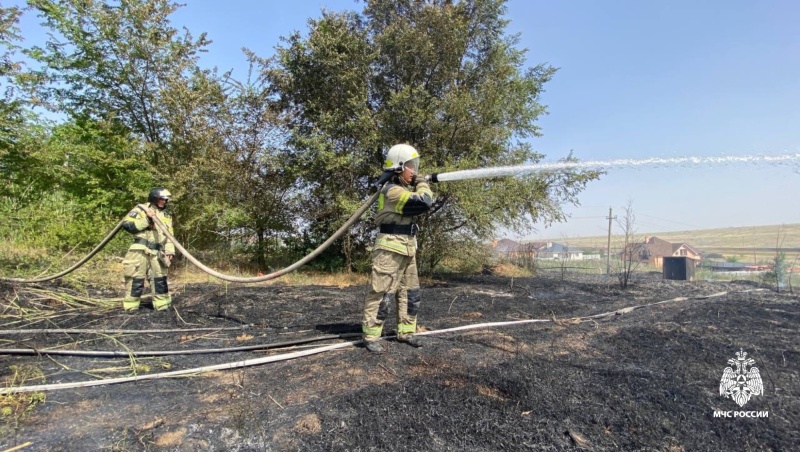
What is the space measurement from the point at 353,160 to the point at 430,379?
8469 mm

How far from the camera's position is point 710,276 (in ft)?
51.7

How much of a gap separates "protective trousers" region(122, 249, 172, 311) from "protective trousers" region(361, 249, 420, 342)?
368cm

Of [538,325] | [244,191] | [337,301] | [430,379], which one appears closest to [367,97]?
[244,191]

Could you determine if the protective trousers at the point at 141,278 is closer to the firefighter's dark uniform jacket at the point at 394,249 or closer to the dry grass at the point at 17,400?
the dry grass at the point at 17,400

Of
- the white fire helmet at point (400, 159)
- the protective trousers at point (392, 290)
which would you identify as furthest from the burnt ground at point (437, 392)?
the white fire helmet at point (400, 159)

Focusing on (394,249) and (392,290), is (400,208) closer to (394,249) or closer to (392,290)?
(394,249)

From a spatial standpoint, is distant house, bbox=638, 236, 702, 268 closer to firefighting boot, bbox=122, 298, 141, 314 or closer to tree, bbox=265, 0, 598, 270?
tree, bbox=265, 0, 598, 270

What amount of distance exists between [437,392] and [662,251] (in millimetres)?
21179

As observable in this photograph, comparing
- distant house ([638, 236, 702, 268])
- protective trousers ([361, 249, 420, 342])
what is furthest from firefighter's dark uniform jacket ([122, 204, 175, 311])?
distant house ([638, 236, 702, 268])

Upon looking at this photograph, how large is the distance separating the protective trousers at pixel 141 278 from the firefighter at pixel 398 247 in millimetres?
3725

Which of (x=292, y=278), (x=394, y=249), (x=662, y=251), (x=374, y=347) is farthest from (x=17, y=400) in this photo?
(x=662, y=251)

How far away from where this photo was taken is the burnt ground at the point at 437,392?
2707 millimetres

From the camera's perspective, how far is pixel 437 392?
3.23 m

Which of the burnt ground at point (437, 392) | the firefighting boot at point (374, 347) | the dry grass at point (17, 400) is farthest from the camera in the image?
the firefighting boot at point (374, 347)
